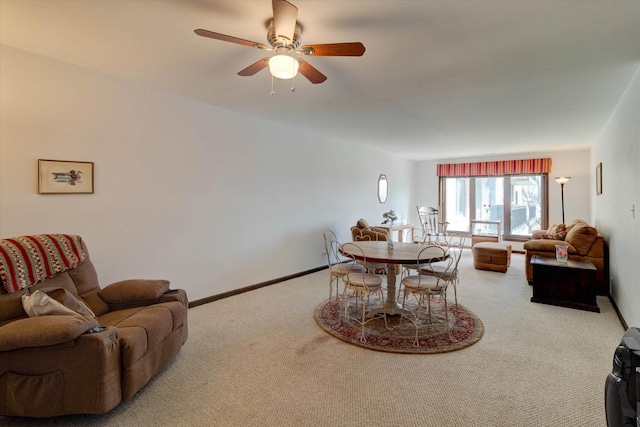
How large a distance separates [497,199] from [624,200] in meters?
5.07

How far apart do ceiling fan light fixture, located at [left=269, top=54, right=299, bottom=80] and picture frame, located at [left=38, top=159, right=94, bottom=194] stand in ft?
7.11

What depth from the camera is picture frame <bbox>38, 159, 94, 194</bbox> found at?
104 inches

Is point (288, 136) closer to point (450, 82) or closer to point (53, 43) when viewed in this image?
point (450, 82)

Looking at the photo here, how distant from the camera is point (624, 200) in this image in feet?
10.3

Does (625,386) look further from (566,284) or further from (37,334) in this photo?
(566,284)

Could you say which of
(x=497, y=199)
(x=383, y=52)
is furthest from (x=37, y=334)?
(x=497, y=199)

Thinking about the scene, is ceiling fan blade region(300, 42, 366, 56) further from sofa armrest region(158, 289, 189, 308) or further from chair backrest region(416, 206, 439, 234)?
chair backrest region(416, 206, 439, 234)

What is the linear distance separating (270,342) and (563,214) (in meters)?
7.27

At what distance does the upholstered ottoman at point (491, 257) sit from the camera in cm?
544

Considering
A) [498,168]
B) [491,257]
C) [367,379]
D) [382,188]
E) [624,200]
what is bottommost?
[367,379]

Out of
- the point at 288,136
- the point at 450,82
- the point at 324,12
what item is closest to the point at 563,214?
the point at 450,82

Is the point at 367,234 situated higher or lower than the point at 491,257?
higher

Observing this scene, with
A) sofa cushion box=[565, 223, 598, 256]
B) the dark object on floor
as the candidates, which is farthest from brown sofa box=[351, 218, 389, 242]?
the dark object on floor

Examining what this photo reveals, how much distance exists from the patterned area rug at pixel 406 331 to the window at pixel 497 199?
5.27m
